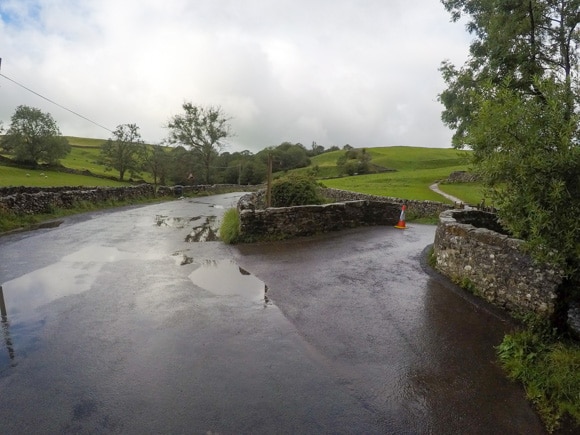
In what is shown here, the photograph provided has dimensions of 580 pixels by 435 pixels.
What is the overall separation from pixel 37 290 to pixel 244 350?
5610mm

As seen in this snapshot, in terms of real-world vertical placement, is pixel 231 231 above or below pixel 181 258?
above

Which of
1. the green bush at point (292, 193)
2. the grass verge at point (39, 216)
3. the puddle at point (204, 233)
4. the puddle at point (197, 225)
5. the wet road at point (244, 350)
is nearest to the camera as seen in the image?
the wet road at point (244, 350)

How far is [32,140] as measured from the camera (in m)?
46.8

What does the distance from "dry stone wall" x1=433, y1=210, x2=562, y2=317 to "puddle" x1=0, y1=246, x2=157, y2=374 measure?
9026 millimetres

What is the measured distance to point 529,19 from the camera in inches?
673

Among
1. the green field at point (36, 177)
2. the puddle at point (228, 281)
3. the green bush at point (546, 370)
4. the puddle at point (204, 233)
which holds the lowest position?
the green bush at point (546, 370)

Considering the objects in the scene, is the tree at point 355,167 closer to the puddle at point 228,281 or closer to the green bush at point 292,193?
the green bush at point 292,193

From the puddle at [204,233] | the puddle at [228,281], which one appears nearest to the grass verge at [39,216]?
the puddle at [204,233]

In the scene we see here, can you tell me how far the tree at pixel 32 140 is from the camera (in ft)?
151

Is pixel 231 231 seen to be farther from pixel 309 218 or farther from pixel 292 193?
pixel 292 193

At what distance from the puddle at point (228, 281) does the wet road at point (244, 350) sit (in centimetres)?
5

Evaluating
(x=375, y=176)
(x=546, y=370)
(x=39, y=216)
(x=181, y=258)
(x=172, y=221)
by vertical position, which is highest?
(x=375, y=176)

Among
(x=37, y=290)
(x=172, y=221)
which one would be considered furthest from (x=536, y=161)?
(x=172, y=221)

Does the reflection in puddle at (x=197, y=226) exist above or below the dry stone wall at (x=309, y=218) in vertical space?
below
